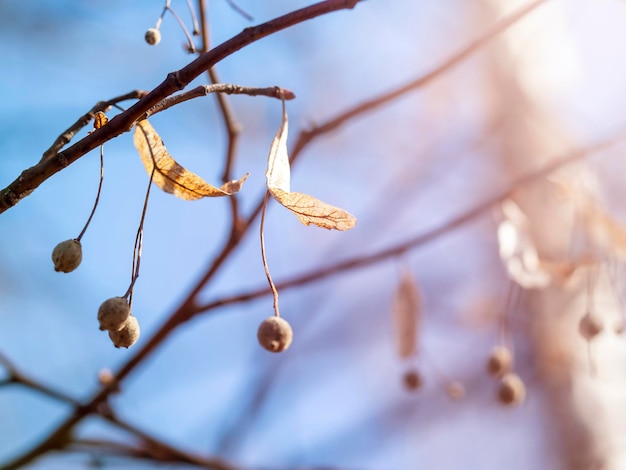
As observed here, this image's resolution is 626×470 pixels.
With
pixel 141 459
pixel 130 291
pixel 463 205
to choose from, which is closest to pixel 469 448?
pixel 463 205

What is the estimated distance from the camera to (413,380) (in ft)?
4.62

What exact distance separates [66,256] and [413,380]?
937 millimetres

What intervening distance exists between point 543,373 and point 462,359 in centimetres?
123

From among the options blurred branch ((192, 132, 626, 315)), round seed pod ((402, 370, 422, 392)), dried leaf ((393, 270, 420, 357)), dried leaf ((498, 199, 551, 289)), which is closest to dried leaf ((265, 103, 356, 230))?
blurred branch ((192, 132, 626, 315))

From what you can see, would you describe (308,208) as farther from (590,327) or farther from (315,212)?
(590,327)

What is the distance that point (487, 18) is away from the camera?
292 centimetres

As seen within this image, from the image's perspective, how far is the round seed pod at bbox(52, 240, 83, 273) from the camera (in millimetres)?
634

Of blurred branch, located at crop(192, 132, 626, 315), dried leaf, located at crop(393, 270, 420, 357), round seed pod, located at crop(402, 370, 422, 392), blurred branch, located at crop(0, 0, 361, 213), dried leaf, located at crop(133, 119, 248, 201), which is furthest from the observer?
round seed pod, located at crop(402, 370, 422, 392)

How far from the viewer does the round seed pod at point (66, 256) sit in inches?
25.0

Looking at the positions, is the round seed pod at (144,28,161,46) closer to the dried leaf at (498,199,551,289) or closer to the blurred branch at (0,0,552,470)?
the blurred branch at (0,0,552,470)

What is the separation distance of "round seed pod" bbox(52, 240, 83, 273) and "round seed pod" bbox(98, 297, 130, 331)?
51 millimetres

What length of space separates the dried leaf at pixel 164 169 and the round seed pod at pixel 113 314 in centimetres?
14

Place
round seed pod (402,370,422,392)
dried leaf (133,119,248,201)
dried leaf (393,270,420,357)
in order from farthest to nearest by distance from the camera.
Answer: round seed pod (402,370,422,392) < dried leaf (393,270,420,357) < dried leaf (133,119,248,201)

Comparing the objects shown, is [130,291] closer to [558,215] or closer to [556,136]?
[558,215]
